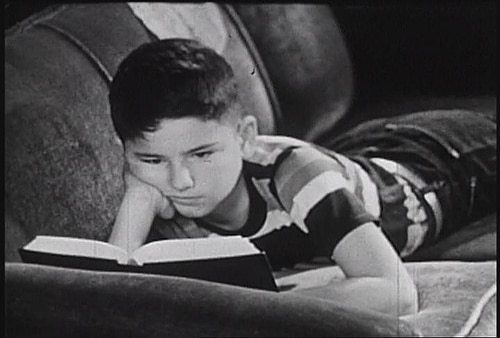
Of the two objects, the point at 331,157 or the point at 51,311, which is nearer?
the point at 51,311

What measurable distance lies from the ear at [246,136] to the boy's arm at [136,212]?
163 mm

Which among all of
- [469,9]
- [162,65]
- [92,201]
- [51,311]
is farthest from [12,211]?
[469,9]

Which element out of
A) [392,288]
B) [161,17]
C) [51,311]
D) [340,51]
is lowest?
[392,288]

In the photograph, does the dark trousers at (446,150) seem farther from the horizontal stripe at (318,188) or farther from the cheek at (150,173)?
the cheek at (150,173)

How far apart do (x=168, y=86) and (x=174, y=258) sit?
0.29 m

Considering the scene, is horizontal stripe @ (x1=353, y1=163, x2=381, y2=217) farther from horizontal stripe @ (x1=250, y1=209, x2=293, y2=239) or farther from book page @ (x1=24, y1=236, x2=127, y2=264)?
book page @ (x1=24, y1=236, x2=127, y2=264)

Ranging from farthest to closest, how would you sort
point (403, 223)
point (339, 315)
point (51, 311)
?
point (403, 223) < point (51, 311) < point (339, 315)

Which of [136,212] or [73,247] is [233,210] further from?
[73,247]

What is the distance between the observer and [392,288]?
146 cm

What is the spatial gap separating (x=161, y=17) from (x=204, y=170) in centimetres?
28

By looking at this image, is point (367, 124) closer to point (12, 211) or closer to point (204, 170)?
point (204, 170)

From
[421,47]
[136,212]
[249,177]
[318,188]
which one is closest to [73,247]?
[136,212]

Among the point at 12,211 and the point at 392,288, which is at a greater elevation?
the point at 12,211

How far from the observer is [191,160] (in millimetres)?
1548
